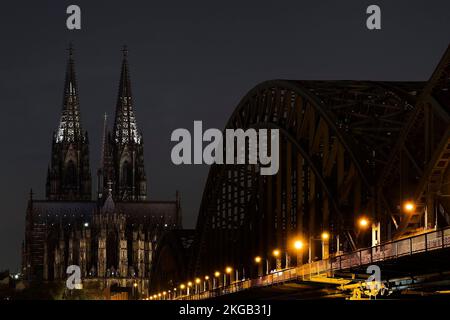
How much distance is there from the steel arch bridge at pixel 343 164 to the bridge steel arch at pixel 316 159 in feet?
0.29

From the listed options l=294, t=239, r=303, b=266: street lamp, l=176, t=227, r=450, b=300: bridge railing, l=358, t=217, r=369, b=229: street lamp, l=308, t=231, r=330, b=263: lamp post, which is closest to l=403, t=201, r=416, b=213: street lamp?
l=176, t=227, r=450, b=300: bridge railing

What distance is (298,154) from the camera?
332 feet

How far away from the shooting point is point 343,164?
86.2 meters

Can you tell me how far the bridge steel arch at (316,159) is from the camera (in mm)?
83688

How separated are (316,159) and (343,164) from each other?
681 cm

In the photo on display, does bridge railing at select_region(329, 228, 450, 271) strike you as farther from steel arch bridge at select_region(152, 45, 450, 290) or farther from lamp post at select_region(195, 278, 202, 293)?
lamp post at select_region(195, 278, 202, 293)

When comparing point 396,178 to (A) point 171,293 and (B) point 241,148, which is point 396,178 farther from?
(A) point 171,293

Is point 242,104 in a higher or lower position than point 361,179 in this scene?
higher

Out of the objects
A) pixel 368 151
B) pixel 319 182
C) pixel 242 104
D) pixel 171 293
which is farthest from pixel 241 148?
pixel 171 293

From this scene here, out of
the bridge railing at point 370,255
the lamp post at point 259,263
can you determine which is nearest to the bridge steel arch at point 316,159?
the lamp post at point 259,263

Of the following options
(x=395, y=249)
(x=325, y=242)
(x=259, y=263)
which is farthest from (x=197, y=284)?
(x=395, y=249)

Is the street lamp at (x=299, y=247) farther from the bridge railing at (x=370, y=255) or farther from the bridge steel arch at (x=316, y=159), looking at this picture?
the bridge railing at (x=370, y=255)
